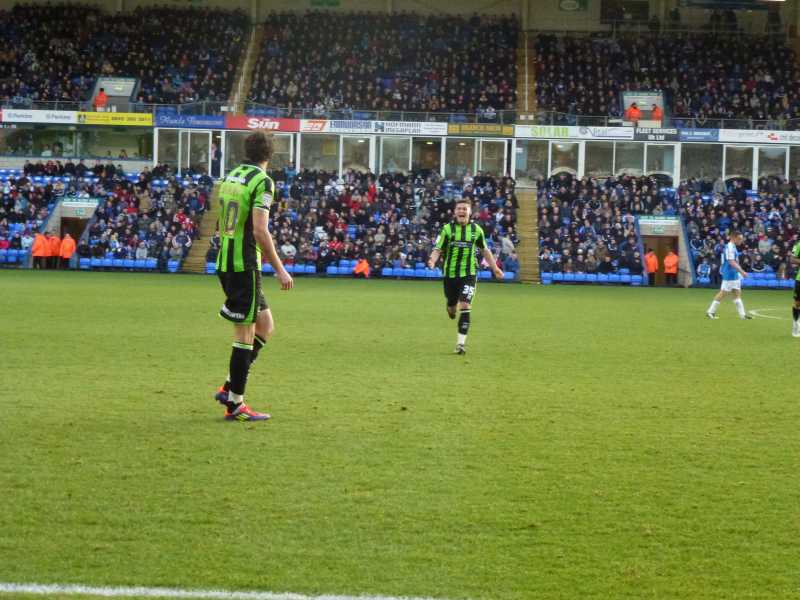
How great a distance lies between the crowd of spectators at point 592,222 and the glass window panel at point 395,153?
21.2ft

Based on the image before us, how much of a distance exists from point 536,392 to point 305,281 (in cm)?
2625

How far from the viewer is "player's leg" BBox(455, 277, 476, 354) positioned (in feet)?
47.5

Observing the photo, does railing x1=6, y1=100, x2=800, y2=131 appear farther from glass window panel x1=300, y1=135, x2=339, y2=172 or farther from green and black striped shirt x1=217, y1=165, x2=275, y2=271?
green and black striped shirt x1=217, y1=165, x2=275, y2=271

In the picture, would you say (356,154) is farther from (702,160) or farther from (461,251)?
(461,251)

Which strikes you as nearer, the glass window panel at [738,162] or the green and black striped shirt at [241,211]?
the green and black striped shirt at [241,211]

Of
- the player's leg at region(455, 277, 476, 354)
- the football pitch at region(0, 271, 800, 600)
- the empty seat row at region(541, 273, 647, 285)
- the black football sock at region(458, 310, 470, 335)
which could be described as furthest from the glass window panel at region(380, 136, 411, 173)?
the football pitch at region(0, 271, 800, 600)

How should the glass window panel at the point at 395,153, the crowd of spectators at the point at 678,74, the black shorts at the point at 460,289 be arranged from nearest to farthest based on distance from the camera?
the black shorts at the point at 460,289 < the glass window panel at the point at 395,153 < the crowd of spectators at the point at 678,74

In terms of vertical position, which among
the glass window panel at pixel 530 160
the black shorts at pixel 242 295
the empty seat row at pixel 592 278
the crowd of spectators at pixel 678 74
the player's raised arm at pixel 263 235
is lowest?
the empty seat row at pixel 592 278

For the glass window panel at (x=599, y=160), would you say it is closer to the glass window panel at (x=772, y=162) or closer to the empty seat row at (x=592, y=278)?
the glass window panel at (x=772, y=162)

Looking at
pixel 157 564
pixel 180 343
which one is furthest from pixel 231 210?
pixel 180 343

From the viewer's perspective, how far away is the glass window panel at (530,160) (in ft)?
160

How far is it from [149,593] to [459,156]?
4598 cm

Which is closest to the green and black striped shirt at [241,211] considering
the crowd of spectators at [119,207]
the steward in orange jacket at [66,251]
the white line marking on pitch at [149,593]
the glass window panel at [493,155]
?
the white line marking on pitch at [149,593]

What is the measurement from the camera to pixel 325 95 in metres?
50.6
